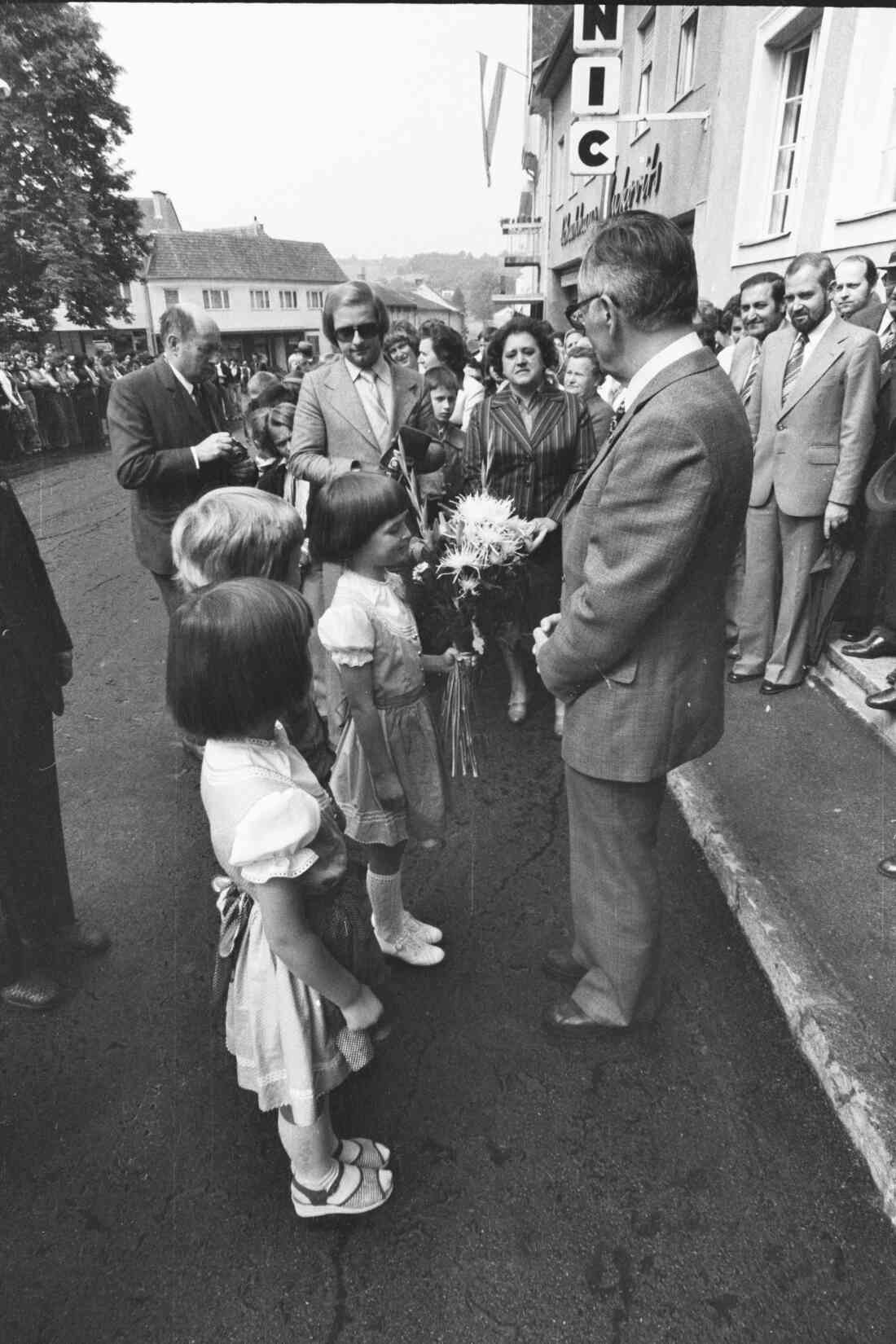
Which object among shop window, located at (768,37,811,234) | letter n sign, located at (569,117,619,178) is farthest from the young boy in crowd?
shop window, located at (768,37,811,234)

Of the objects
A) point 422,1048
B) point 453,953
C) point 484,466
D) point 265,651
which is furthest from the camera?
point 484,466

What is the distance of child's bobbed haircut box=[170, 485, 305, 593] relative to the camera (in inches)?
85.3

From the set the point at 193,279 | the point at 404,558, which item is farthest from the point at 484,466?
the point at 193,279

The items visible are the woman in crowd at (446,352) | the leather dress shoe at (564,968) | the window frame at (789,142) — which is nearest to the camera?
the leather dress shoe at (564,968)

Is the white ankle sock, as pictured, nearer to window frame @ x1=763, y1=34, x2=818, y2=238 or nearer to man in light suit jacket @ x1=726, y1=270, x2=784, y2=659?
man in light suit jacket @ x1=726, y1=270, x2=784, y2=659

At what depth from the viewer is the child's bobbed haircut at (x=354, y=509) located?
2.35 metres

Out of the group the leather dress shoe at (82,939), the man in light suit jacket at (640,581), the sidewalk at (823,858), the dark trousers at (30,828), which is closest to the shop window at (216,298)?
the sidewalk at (823,858)

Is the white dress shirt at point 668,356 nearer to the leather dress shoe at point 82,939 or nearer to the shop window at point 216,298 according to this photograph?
the leather dress shoe at point 82,939

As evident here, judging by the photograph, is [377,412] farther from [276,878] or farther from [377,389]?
[276,878]

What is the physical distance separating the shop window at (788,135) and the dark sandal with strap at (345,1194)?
9.14m

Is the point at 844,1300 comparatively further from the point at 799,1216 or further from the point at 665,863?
the point at 665,863

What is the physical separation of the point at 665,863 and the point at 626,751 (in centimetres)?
151

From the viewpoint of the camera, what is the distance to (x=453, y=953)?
288cm

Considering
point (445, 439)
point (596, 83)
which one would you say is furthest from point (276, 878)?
point (596, 83)
